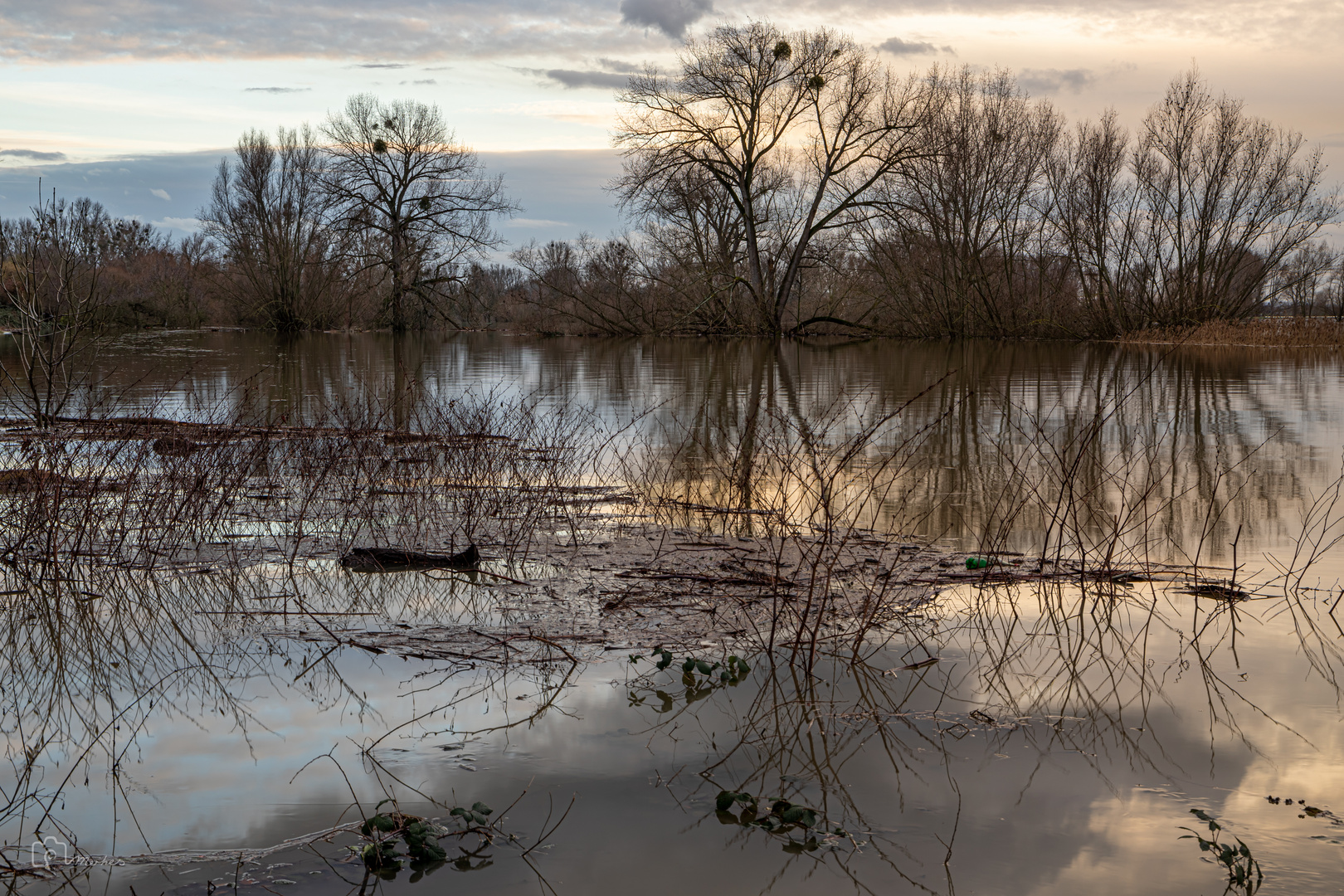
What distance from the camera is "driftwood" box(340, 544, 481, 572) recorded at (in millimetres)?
6699

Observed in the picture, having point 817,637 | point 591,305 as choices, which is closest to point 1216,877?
point 817,637

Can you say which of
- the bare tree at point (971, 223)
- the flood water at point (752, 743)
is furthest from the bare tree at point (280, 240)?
the flood water at point (752, 743)

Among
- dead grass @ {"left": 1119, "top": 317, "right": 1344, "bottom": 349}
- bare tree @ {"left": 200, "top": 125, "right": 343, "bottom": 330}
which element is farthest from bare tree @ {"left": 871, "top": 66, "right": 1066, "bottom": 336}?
bare tree @ {"left": 200, "top": 125, "right": 343, "bottom": 330}

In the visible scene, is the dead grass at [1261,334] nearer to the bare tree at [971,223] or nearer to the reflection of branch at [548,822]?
the bare tree at [971,223]

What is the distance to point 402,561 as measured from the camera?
6.83 metres

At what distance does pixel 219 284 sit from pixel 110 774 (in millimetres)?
60626

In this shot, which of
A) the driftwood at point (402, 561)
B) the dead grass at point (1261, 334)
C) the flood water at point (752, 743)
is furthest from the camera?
the dead grass at point (1261, 334)

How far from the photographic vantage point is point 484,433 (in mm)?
11625

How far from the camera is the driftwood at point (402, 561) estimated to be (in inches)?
264

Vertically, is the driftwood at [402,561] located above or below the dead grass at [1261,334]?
below

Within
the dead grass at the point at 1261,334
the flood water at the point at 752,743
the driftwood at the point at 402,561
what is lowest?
the driftwood at the point at 402,561

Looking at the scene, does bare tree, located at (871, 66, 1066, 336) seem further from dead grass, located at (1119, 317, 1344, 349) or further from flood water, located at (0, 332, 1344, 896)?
flood water, located at (0, 332, 1344, 896)

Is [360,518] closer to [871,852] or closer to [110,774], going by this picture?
[110,774]

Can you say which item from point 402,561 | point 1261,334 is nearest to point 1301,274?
point 1261,334
